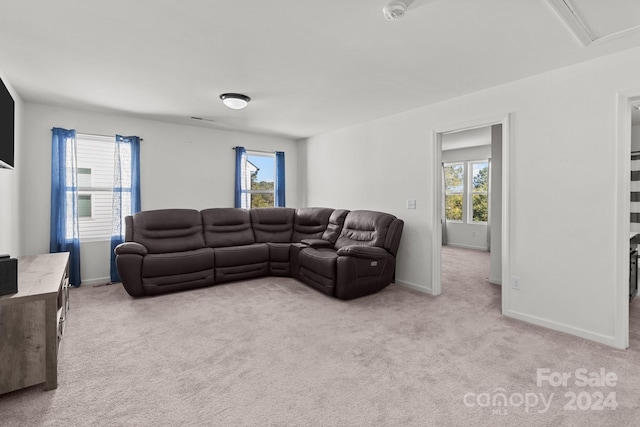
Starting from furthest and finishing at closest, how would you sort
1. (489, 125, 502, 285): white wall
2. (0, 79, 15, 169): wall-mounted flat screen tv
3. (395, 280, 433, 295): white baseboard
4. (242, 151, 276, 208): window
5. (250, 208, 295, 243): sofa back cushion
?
(242, 151, 276, 208): window → (250, 208, 295, 243): sofa back cushion → (489, 125, 502, 285): white wall → (395, 280, 433, 295): white baseboard → (0, 79, 15, 169): wall-mounted flat screen tv

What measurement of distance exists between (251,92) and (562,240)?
134 inches

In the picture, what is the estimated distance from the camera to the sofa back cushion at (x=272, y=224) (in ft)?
17.1

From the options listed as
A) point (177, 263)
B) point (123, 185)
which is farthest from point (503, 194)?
point (123, 185)

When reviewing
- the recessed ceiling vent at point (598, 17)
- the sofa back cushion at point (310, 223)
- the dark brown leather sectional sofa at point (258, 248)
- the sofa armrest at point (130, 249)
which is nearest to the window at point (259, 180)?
the dark brown leather sectional sofa at point (258, 248)

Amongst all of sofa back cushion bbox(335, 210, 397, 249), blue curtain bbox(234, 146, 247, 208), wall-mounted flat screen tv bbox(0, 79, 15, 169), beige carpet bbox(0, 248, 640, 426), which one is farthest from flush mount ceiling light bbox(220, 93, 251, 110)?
beige carpet bbox(0, 248, 640, 426)

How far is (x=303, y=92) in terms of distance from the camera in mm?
3547

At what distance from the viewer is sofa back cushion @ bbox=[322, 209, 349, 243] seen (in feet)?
15.6

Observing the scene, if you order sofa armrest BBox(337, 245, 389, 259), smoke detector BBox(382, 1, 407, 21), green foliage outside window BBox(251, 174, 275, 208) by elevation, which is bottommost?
sofa armrest BBox(337, 245, 389, 259)

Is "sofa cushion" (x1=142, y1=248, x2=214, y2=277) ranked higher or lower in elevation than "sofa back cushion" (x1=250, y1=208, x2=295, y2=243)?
lower

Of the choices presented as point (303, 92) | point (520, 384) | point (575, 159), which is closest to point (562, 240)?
point (575, 159)

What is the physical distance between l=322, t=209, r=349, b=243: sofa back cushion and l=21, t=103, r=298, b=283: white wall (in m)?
1.85

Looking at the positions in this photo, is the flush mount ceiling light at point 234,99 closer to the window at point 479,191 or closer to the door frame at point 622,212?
the door frame at point 622,212

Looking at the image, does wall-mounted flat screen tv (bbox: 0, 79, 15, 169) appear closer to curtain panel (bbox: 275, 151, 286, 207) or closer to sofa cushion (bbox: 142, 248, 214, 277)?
sofa cushion (bbox: 142, 248, 214, 277)

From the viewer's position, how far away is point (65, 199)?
410 cm
